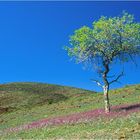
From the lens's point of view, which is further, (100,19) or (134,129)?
(100,19)

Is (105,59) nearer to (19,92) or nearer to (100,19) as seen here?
(100,19)

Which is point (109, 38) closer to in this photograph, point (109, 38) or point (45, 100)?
point (109, 38)

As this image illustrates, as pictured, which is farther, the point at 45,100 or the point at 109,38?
the point at 45,100

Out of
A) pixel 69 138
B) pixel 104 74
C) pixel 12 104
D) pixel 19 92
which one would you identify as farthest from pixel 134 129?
pixel 19 92

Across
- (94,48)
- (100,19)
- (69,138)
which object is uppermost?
(100,19)

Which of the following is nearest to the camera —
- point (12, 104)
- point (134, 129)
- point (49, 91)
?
point (134, 129)

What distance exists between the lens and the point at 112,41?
51750 millimetres

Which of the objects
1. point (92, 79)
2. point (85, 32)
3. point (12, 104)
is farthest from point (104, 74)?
point (12, 104)

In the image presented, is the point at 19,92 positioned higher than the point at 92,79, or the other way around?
the point at 19,92

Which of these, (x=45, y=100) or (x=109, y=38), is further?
(x=45, y=100)

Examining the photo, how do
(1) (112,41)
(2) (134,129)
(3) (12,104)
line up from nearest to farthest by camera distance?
1. (2) (134,129)
2. (1) (112,41)
3. (3) (12,104)

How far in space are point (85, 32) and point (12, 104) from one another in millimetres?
40443

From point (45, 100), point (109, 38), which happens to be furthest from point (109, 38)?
point (45, 100)

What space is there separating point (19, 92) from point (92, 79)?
5222 centimetres
